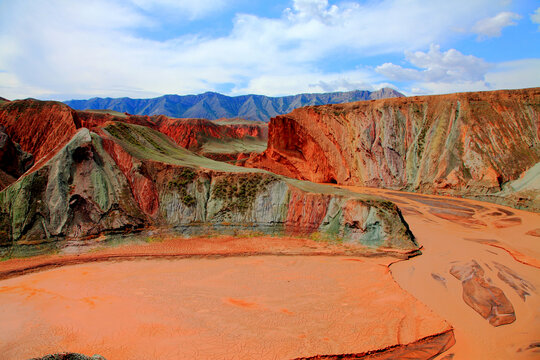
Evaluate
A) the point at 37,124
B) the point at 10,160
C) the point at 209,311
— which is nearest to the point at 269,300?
the point at 209,311

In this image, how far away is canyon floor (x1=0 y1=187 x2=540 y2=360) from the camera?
25.9 feet

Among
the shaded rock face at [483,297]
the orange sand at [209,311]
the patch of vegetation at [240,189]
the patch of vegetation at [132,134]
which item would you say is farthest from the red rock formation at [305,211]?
the patch of vegetation at [132,134]

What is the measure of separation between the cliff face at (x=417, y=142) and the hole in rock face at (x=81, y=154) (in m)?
22.9

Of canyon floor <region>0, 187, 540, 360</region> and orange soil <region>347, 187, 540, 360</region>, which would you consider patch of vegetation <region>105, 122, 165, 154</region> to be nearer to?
canyon floor <region>0, 187, 540, 360</region>

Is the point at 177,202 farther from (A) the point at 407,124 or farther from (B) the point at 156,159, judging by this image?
(A) the point at 407,124

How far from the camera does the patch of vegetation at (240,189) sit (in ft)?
54.9

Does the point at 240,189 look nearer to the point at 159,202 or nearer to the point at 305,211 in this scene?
the point at 305,211

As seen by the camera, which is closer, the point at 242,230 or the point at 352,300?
the point at 352,300

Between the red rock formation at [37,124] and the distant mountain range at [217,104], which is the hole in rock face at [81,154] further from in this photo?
the distant mountain range at [217,104]

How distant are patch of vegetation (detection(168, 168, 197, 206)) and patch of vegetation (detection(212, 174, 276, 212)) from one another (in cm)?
132

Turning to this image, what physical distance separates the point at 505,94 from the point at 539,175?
9.75 meters

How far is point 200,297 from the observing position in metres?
10.2

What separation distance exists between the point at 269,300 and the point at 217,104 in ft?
582

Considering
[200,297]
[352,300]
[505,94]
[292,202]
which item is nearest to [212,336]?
[200,297]
